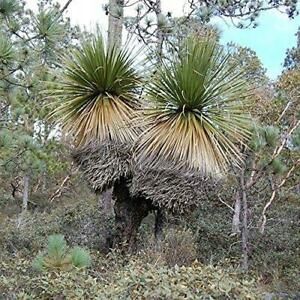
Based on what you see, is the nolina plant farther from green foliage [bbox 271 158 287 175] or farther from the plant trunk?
green foliage [bbox 271 158 287 175]

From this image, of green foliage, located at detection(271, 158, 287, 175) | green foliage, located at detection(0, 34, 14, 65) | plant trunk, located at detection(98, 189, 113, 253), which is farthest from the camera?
plant trunk, located at detection(98, 189, 113, 253)

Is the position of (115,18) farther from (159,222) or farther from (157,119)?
(159,222)

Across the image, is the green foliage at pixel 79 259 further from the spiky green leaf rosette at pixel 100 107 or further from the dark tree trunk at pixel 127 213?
the dark tree trunk at pixel 127 213

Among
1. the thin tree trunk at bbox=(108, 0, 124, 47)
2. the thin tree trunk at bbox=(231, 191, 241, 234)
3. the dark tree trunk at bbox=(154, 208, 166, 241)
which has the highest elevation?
the thin tree trunk at bbox=(108, 0, 124, 47)

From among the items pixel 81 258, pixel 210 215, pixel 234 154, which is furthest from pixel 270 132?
pixel 210 215

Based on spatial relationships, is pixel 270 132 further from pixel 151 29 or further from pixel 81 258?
pixel 81 258

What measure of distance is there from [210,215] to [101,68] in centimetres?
506

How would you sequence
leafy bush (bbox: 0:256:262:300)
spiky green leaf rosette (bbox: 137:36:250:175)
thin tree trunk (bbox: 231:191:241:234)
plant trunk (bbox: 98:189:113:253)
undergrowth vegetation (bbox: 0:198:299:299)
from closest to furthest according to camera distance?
1. leafy bush (bbox: 0:256:262:300)
2. undergrowth vegetation (bbox: 0:198:299:299)
3. spiky green leaf rosette (bbox: 137:36:250:175)
4. plant trunk (bbox: 98:189:113:253)
5. thin tree trunk (bbox: 231:191:241:234)

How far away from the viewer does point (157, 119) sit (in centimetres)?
461

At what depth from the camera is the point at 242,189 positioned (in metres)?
6.68

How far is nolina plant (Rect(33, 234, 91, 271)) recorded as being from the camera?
379 cm

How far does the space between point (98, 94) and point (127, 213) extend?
52.0 inches

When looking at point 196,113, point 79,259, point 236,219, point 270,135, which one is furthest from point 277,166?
point 79,259

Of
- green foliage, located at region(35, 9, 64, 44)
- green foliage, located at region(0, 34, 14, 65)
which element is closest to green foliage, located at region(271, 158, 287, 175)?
green foliage, located at region(35, 9, 64, 44)
